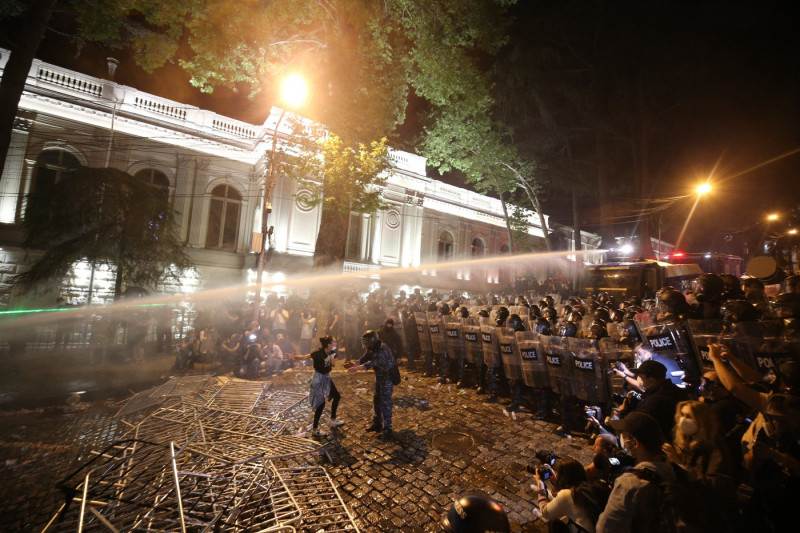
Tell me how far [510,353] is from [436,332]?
9.55 feet

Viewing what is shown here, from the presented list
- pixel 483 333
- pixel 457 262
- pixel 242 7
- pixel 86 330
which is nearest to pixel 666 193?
pixel 457 262

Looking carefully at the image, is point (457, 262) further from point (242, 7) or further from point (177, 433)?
point (177, 433)

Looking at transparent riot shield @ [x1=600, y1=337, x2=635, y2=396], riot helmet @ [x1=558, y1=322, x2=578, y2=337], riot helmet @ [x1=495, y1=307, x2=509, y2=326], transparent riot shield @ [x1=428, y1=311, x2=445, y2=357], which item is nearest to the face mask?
transparent riot shield @ [x1=600, y1=337, x2=635, y2=396]

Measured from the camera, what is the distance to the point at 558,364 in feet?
19.7

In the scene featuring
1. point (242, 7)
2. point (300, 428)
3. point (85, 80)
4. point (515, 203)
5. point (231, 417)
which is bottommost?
point (300, 428)

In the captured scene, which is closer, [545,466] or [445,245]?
[545,466]

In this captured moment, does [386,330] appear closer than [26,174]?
Yes

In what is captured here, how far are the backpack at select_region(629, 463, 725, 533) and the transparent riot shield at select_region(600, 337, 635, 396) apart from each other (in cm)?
329

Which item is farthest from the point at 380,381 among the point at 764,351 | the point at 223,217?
the point at 223,217

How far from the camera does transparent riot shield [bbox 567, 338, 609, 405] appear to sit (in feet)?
17.9

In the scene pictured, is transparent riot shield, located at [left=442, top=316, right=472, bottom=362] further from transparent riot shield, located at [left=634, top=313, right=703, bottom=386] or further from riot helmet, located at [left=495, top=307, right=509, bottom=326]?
transparent riot shield, located at [left=634, top=313, right=703, bottom=386]

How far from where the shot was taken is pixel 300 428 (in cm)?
618

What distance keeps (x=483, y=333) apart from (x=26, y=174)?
66.3ft

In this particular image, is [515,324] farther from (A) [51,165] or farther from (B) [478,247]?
(B) [478,247]
